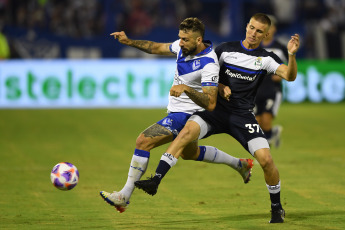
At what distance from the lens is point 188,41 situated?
8.15 m

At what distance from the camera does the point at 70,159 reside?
514 inches

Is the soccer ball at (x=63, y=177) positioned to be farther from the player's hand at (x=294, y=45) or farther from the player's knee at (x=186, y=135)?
the player's hand at (x=294, y=45)

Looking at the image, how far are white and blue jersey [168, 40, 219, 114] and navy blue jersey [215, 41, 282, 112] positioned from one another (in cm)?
21

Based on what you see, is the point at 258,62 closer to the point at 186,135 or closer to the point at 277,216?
the point at 186,135

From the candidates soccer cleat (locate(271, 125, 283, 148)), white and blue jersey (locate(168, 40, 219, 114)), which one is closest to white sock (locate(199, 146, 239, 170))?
white and blue jersey (locate(168, 40, 219, 114))

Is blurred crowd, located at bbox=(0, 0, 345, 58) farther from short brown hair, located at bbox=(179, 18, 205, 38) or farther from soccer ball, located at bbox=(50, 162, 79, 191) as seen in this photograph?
short brown hair, located at bbox=(179, 18, 205, 38)

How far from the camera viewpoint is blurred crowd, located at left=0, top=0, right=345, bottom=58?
25750mm

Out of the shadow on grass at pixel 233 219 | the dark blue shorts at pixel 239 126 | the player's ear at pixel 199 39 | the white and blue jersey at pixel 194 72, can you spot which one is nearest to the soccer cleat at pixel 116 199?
the shadow on grass at pixel 233 219

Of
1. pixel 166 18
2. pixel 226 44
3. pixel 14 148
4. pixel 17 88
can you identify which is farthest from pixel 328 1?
pixel 226 44

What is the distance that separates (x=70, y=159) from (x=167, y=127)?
5.00 meters

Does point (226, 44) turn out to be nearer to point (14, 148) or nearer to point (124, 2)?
point (14, 148)

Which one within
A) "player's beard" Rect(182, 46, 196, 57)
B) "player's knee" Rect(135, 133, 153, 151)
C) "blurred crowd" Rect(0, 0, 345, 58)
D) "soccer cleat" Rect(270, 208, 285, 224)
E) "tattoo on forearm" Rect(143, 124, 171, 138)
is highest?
"player's beard" Rect(182, 46, 196, 57)

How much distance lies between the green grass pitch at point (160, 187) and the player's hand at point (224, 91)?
1.34m

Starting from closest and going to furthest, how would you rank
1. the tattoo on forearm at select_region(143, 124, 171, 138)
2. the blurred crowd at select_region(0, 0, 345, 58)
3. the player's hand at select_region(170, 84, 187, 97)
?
1. the player's hand at select_region(170, 84, 187, 97)
2. the tattoo on forearm at select_region(143, 124, 171, 138)
3. the blurred crowd at select_region(0, 0, 345, 58)
